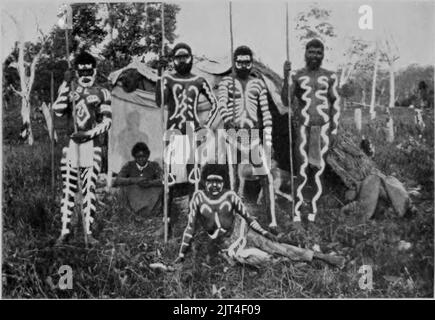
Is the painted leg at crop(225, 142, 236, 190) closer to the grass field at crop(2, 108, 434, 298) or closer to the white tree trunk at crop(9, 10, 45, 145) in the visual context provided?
the grass field at crop(2, 108, 434, 298)

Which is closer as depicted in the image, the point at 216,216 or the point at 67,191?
the point at 216,216

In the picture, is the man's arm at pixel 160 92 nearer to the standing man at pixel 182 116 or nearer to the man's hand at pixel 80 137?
the standing man at pixel 182 116

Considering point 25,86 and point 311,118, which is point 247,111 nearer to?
point 311,118

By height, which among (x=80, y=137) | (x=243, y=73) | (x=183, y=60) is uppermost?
(x=183, y=60)

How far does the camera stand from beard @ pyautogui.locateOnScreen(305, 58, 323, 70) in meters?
5.82

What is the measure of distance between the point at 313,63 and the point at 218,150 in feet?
3.88

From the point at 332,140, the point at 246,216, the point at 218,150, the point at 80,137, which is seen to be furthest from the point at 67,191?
the point at 332,140

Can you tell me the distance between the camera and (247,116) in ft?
19.1

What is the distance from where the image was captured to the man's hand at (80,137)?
19.3 feet

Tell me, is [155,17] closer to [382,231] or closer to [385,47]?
[385,47]

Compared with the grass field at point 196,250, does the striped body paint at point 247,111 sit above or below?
above

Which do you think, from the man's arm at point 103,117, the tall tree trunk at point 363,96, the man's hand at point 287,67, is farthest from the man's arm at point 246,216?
the tall tree trunk at point 363,96

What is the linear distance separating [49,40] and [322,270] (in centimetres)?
327
